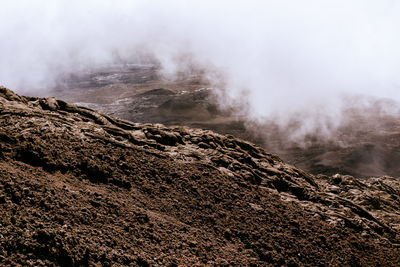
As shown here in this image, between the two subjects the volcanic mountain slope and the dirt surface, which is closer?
the volcanic mountain slope

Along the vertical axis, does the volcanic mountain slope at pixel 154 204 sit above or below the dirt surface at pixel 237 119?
above

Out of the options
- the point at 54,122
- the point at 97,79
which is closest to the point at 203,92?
the point at 97,79

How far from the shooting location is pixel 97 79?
56.5m

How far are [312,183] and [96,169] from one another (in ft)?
23.1

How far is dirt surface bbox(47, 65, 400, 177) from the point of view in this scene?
83.9 ft

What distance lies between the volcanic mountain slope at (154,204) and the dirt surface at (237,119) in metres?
15.8

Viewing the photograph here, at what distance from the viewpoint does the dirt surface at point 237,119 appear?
2556 cm

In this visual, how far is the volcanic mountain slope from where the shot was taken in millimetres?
4594

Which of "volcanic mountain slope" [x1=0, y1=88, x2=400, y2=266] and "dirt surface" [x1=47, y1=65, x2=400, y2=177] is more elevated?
"volcanic mountain slope" [x1=0, y1=88, x2=400, y2=266]

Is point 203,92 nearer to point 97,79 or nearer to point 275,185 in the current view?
point 97,79

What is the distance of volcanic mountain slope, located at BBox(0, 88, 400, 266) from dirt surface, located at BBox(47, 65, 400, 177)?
1578 centimetres

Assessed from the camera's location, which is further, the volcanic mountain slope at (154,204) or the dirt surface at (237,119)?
the dirt surface at (237,119)

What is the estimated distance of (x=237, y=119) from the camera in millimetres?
34781

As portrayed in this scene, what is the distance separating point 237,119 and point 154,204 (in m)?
28.8
